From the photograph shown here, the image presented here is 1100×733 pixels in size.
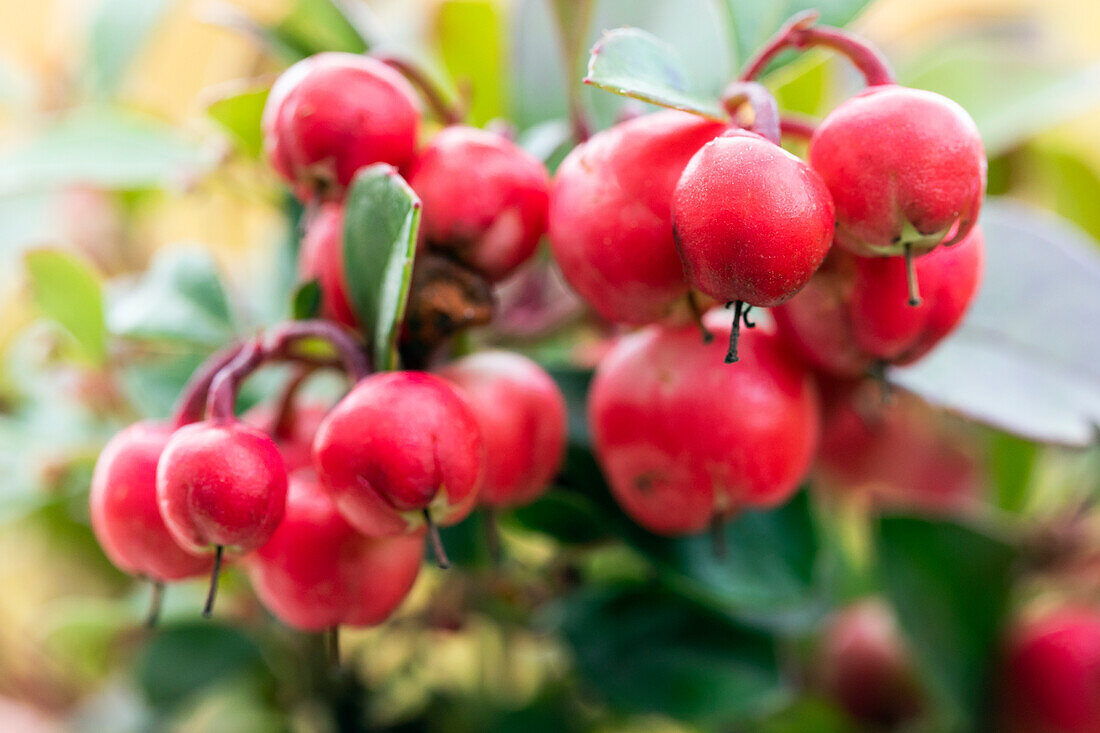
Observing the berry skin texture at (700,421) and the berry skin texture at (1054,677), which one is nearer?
the berry skin texture at (700,421)

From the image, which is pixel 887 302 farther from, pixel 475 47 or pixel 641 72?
pixel 475 47

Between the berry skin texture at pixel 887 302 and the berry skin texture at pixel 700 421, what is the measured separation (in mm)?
28

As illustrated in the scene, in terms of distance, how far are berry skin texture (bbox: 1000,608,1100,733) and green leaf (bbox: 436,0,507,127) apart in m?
0.39

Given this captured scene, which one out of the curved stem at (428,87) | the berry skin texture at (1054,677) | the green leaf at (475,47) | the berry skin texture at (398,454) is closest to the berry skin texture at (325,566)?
the berry skin texture at (398,454)

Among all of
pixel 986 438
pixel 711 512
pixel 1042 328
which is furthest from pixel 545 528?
pixel 986 438

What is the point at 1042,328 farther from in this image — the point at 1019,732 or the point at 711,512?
the point at 1019,732

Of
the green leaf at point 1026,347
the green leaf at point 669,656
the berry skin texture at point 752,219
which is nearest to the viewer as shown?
the berry skin texture at point 752,219

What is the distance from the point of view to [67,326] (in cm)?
32

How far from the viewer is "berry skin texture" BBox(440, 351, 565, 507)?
0.89ft

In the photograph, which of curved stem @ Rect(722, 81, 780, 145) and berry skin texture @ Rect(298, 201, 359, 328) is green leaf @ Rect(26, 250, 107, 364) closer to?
berry skin texture @ Rect(298, 201, 359, 328)

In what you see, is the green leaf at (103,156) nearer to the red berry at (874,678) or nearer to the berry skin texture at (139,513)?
the berry skin texture at (139,513)

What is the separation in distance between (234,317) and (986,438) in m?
0.44

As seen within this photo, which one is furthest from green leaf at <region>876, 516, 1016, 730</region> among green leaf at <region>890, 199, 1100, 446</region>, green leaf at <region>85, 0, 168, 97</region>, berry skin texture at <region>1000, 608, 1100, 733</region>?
green leaf at <region>85, 0, 168, 97</region>

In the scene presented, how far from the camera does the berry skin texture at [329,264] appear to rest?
289 mm
